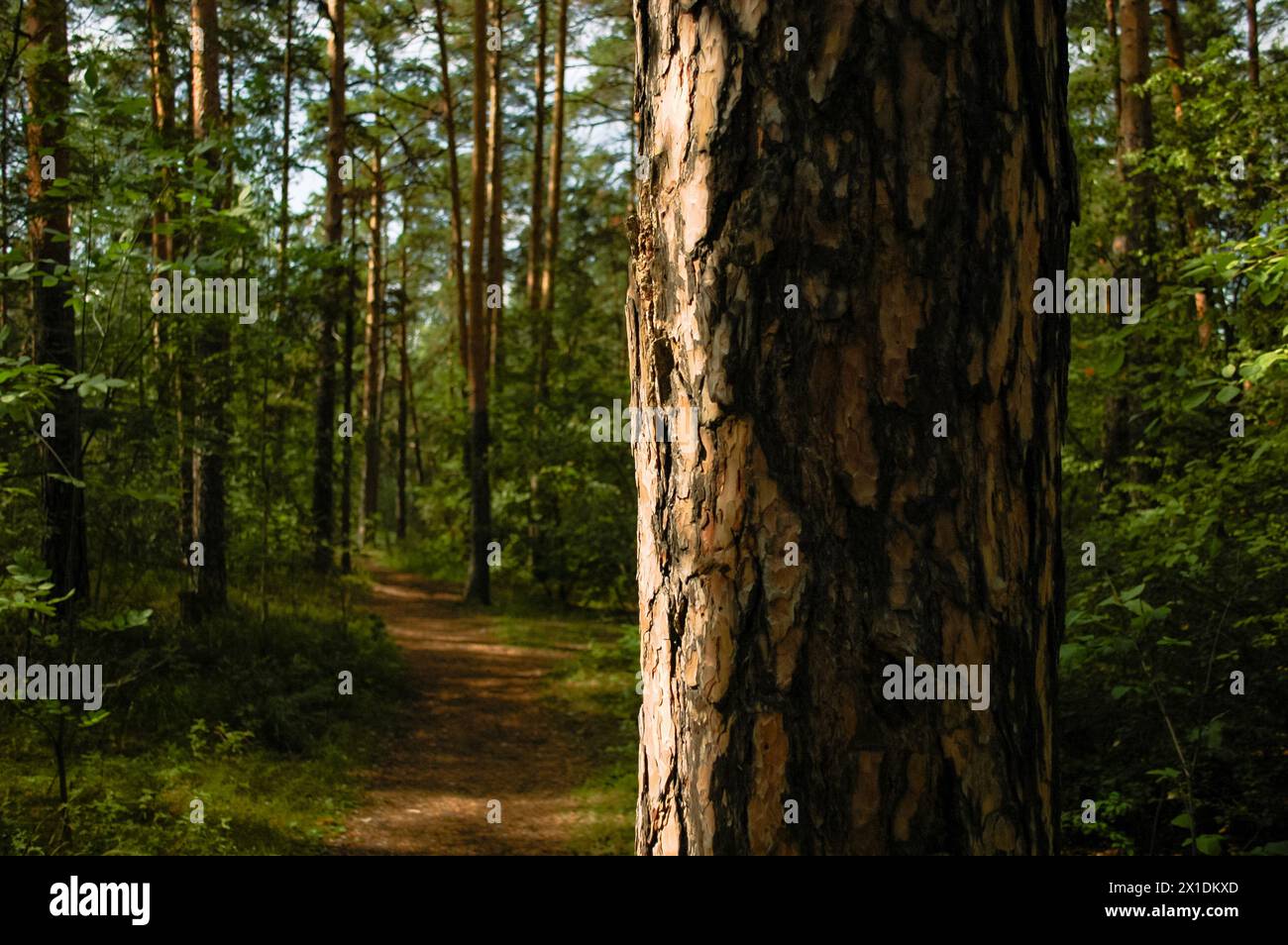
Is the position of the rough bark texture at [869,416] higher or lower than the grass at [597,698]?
higher

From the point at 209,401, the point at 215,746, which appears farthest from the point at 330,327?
the point at 215,746

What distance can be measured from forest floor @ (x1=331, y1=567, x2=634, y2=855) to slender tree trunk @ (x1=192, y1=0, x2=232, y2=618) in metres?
2.50

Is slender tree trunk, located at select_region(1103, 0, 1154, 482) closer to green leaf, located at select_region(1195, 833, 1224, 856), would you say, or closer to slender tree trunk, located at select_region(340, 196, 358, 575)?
green leaf, located at select_region(1195, 833, 1224, 856)

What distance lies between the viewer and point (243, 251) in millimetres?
9508

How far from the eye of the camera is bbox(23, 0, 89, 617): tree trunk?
18.2 feet

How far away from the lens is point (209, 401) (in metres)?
9.45

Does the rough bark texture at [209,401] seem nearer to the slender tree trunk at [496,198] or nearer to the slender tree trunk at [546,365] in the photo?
the slender tree trunk at [496,198]

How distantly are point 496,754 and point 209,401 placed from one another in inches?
171

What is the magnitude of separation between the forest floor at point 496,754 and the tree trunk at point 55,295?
9.21 feet

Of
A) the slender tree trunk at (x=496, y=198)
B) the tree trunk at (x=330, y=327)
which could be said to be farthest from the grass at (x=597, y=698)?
the slender tree trunk at (x=496, y=198)

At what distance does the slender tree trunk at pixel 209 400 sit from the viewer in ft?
29.6

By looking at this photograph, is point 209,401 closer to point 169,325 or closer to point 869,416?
point 169,325

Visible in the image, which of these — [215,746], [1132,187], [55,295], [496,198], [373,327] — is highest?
[496,198]
